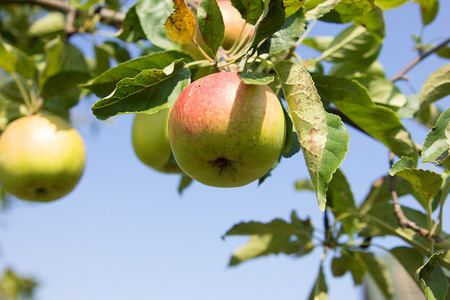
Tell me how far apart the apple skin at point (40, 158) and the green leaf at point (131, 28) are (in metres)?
0.50

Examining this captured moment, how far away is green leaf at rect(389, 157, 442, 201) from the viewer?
112 centimetres

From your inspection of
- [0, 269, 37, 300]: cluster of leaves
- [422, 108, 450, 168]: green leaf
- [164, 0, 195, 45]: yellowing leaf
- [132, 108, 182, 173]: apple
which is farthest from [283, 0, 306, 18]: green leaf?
[0, 269, 37, 300]: cluster of leaves

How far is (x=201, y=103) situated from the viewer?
0.96m

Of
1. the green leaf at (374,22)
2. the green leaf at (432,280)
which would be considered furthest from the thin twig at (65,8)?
the green leaf at (432,280)

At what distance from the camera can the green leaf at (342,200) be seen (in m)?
1.77

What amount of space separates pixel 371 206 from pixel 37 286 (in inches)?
241

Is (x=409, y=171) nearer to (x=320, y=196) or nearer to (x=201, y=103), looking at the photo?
(x=320, y=196)

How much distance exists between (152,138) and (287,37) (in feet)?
2.45

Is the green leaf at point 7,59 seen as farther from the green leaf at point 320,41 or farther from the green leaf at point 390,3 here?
the green leaf at point 390,3

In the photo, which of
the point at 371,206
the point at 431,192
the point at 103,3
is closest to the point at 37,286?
the point at 103,3

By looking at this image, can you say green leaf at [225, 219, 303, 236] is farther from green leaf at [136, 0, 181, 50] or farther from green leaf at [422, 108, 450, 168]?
green leaf at [422, 108, 450, 168]

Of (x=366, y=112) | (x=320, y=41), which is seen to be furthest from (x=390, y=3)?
(x=366, y=112)

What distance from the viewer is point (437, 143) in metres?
1.00

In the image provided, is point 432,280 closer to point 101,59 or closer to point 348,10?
point 348,10
